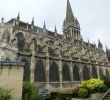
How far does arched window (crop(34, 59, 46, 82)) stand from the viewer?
29828 mm

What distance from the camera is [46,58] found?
3177 cm

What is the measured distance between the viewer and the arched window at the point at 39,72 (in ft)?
97.9

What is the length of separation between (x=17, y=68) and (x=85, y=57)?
112ft

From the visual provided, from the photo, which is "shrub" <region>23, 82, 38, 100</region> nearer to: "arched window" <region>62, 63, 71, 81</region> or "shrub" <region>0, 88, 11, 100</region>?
"shrub" <region>0, 88, 11, 100</region>

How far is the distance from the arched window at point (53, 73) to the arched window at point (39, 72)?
6.02ft

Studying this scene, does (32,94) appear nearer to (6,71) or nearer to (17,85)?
(17,85)

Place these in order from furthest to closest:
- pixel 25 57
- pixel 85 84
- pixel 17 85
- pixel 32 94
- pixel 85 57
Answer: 1. pixel 85 57
2. pixel 25 57
3. pixel 85 84
4. pixel 32 94
5. pixel 17 85

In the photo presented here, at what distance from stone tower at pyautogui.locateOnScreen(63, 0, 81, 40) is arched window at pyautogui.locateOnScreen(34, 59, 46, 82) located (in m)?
29.6

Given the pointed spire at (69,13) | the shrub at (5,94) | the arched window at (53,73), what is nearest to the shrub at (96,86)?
the shrub at (5,94)

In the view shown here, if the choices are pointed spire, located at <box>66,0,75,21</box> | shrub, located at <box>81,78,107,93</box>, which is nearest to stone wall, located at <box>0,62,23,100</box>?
shrub, located at <box>81,78,107,93</box>

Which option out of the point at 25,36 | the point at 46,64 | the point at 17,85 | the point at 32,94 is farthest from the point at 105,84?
the point at 25,36

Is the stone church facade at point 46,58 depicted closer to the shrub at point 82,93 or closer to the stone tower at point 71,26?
the shrub at point 82,93

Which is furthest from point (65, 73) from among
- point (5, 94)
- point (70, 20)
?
point (70, 20)

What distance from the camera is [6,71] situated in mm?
11555
